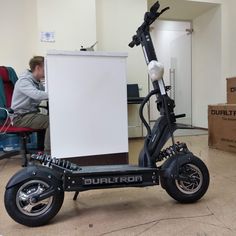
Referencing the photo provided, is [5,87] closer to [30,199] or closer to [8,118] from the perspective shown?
[8,118]

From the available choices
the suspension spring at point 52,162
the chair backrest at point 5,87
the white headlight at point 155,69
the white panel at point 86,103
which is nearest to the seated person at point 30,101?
the chair backrest at point 5,87

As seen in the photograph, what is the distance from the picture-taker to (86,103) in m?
2.01

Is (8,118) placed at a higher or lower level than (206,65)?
lower

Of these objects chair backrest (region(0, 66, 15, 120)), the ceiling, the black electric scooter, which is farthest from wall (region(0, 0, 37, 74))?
the black electric scooter

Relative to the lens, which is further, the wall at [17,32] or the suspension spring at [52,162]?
the wall at [17,32]

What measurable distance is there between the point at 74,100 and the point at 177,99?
176 inches

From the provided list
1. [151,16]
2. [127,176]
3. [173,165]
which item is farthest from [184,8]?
[127,176]

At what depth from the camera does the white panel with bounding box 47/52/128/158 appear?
1931 millimetres

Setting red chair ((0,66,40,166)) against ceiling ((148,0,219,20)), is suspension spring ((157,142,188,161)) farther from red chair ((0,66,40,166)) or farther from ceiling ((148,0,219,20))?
ceiling ((148,0,219,20))

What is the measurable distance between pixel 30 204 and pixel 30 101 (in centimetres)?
156

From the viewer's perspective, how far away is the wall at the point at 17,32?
369 centimetres

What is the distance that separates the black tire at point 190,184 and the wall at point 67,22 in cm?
276

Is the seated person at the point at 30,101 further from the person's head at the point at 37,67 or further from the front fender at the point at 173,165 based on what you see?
the front fender at the point at 173,165

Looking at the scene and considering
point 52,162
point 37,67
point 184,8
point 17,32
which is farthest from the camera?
point 184,8
